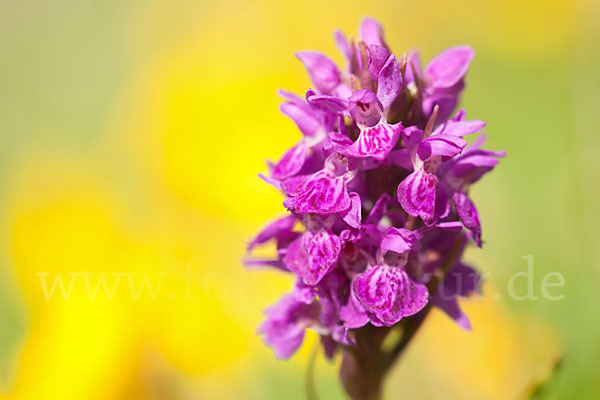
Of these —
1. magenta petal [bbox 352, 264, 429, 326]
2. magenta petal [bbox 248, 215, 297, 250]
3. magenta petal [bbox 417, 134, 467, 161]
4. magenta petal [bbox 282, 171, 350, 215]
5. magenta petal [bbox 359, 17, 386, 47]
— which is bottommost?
magenta petal [bbox 352, 264, 429, 326]

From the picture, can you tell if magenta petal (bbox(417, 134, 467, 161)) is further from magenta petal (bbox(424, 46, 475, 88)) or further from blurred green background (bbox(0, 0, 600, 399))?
blurred green background (bbox(0, 0, 600, 399))

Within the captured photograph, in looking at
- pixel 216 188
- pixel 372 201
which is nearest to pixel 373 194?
pixel 372 201

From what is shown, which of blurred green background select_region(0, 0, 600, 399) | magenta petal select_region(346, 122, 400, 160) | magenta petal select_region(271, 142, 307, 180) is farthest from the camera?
blurred green background select_region(0, 0, 600, 399)

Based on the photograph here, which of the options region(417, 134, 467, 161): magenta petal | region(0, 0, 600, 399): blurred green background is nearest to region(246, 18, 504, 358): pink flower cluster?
region(417, 134, 467, 161): magenta petal

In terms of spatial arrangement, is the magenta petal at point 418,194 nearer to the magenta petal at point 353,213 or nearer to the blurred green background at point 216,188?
the magenta petal at point 353,213

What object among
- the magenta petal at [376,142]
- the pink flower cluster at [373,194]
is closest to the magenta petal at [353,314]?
the pink flower cluster at [373,194]

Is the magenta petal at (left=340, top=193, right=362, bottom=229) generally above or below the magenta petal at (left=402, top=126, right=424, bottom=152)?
below
